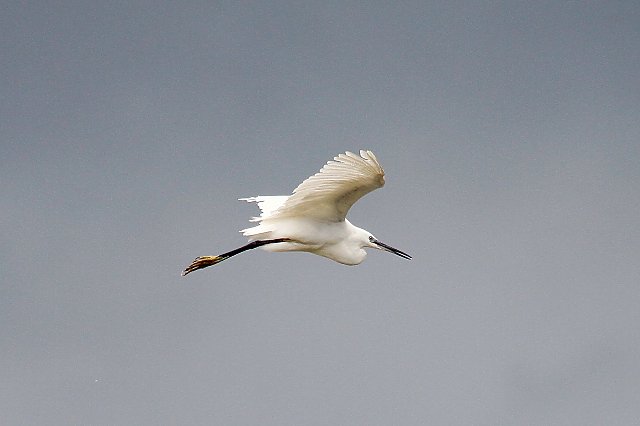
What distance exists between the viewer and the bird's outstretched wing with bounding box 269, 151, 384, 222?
20.5 m

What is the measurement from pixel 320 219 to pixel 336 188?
1.49 meters

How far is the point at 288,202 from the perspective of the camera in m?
22.2

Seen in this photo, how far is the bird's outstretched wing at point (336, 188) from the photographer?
67.2ft

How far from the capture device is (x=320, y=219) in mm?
23172

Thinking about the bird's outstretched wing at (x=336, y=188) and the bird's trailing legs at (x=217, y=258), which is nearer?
the bird's outstretched wing at (x=336, y=188)

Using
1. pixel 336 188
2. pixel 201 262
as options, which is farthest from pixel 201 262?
pixel 336 188

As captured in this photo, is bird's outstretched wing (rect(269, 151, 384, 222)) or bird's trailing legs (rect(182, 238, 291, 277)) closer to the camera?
bird's outstretched wing (rect(269, 151, 384, 222))

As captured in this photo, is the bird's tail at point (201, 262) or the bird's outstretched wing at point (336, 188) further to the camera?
the bird's tail at point (201, 262)

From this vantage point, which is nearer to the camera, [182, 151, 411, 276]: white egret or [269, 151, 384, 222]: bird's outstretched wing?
[269, 151, 384, 222]: bird's outstretched wing

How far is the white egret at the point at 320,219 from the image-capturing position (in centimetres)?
2112

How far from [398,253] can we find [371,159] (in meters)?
5.16

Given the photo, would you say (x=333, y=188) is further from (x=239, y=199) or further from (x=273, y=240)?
(x=239, y=199)

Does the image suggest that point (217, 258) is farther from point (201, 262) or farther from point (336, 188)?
point (336, 188)

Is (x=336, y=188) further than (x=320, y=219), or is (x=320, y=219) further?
(x=320, y=219)
